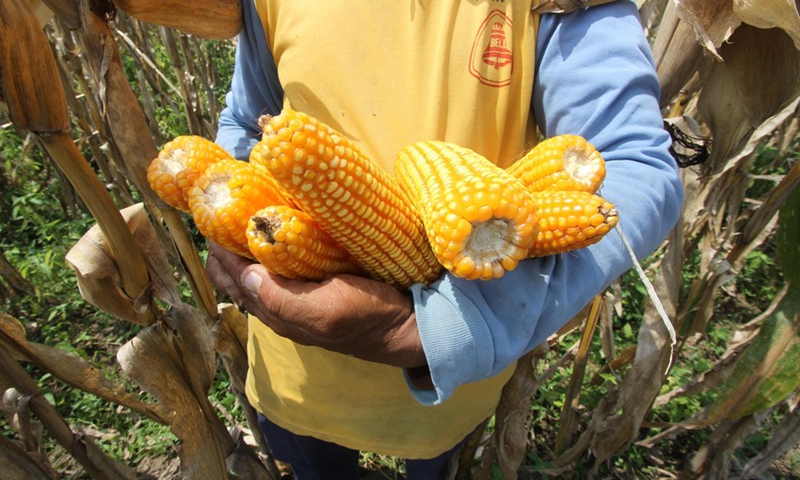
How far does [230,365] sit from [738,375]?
196cm

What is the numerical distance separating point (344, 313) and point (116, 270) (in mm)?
654

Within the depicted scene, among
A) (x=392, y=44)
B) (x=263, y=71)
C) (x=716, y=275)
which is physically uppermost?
(x=392, y=44)

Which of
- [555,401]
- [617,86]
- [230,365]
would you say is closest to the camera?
[617,86]

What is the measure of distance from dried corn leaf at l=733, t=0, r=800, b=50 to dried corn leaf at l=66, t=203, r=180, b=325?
156 centimetres

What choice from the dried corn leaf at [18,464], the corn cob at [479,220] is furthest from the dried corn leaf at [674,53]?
the dried corn leaf at [18,464]

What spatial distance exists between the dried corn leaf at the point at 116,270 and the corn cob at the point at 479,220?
844 mm

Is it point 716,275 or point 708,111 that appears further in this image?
point 716,275

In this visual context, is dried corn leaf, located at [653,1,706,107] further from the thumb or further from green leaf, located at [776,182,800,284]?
the thumb

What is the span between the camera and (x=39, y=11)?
1126 millimetres

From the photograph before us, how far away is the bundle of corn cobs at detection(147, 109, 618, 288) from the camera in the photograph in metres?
0.83

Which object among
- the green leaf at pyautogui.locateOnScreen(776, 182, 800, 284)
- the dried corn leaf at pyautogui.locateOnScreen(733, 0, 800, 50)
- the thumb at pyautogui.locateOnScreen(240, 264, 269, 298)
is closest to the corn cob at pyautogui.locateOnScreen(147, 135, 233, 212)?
the thumb at pyautogui.locateOnScreen(240, 264, 269, 298)

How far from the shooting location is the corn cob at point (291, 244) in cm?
96

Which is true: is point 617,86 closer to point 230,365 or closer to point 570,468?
point 230,365

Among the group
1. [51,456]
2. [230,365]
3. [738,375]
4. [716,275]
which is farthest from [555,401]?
[51,456]
